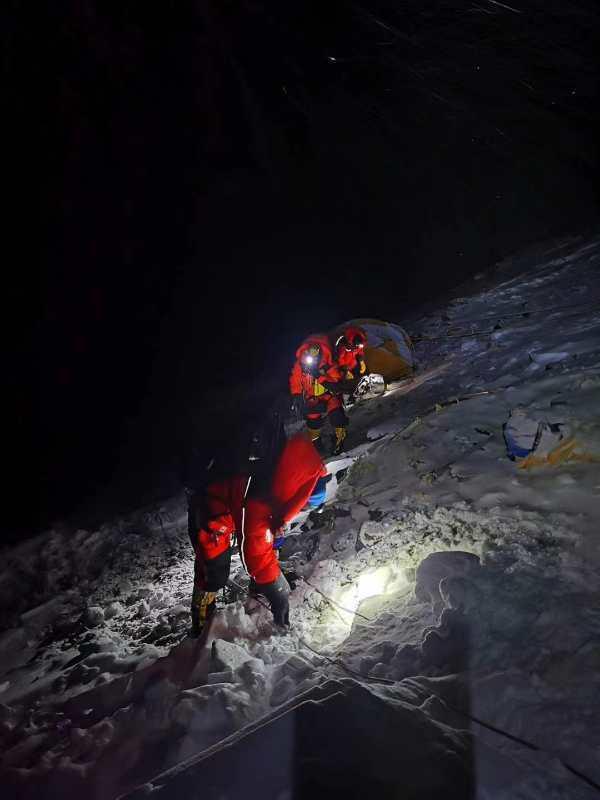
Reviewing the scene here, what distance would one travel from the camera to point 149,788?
67.9 inches

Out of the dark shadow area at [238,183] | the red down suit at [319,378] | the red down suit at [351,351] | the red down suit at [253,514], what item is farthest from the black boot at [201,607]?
the dark shadow area at [238,183]

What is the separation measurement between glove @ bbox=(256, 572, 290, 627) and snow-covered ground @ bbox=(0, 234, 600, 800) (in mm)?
125


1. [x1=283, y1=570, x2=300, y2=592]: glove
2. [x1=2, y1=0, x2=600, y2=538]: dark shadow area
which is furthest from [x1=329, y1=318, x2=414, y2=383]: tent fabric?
[x1=2, y1=0, x2=600, y2=538]: dark shadow area

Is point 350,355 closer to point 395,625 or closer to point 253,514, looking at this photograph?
point 253,514

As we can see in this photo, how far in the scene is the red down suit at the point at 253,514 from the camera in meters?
2.98

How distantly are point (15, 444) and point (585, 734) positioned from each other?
15.9 metres

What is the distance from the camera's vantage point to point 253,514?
2.94 metres

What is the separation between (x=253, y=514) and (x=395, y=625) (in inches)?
42.6

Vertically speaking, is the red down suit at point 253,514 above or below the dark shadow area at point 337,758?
above

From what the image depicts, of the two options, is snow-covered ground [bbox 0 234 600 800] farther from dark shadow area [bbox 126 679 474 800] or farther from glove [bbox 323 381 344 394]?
glove [bbox 323 381 344 394]

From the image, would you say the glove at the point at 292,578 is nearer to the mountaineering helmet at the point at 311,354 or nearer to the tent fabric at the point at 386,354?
the mountaineering helmet at the point at 311,354

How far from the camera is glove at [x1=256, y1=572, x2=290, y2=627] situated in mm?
3090

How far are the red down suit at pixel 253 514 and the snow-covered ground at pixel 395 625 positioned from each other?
427mm

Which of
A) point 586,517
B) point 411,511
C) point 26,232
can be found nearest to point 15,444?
point 26,232
